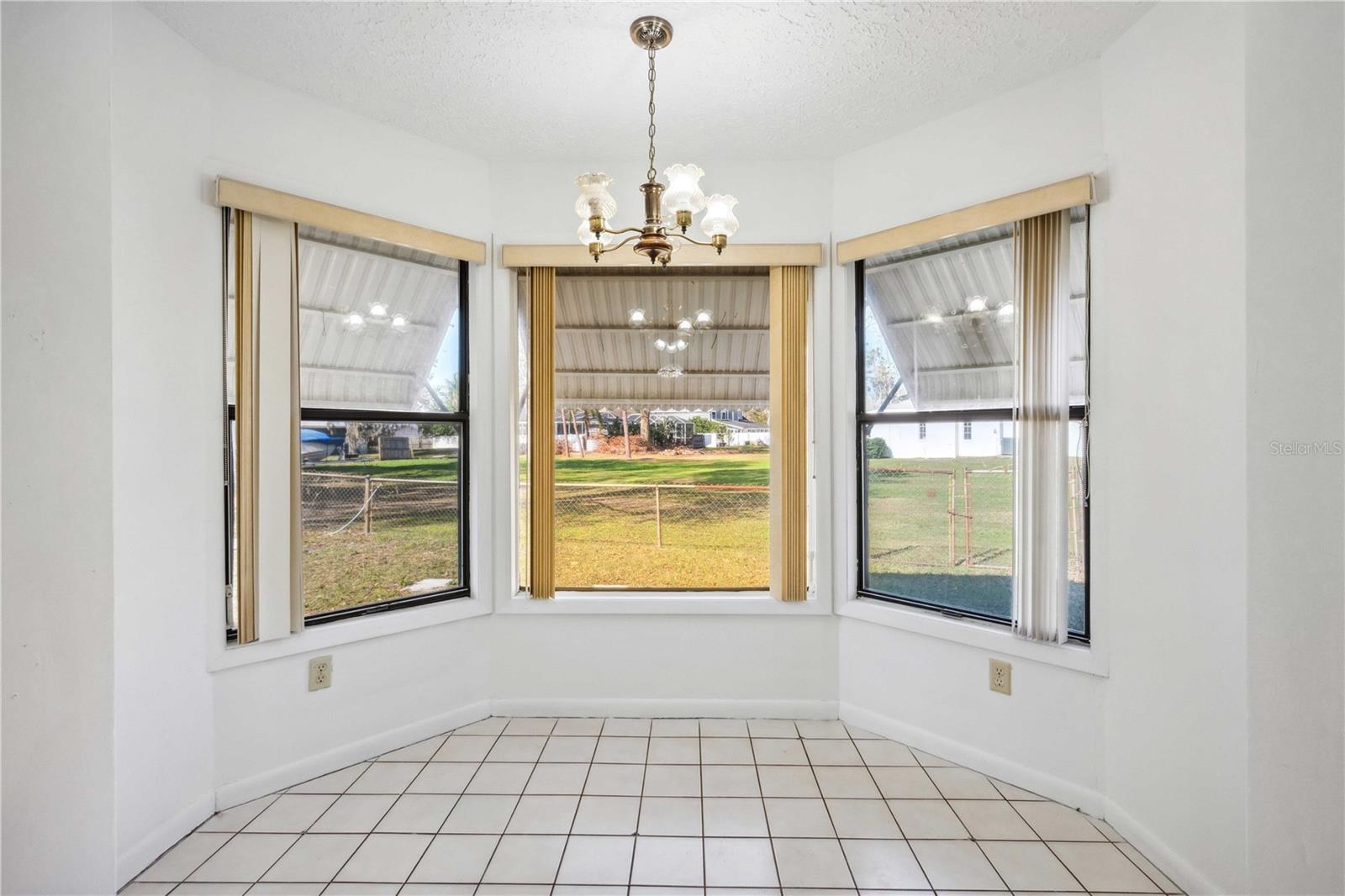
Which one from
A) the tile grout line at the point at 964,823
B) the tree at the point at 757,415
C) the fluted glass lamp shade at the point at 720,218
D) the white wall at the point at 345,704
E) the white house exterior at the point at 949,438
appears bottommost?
the tile grout line at the point at 964,823

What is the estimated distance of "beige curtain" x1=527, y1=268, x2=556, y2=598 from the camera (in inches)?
118

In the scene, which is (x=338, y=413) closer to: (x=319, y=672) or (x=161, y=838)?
(x=319, y=672)

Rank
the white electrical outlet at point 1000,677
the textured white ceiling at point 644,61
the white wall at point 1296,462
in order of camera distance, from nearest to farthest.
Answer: the white wall at point 1296,462 < the textured white ceiling at point 644,61 < the white electrical outlet at point 1000,677

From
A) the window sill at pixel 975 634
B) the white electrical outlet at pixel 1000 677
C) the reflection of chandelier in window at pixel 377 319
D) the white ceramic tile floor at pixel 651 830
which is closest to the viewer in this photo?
the white ceramic tile floor at pixel 651 830

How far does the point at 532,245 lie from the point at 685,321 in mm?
850

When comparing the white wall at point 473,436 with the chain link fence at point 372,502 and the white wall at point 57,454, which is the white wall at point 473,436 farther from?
the white wall at point 57,454

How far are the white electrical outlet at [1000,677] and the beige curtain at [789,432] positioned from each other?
34.1 inches

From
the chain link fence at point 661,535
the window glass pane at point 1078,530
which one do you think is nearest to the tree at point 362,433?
the chain link fence at point 661,535

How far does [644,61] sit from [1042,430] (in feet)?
6.81

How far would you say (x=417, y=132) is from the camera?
276 centimetres

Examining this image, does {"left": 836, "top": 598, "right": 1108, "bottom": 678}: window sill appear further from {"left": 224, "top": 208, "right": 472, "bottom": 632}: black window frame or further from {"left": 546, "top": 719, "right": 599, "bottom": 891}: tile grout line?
{"left": 224, "top": 208, "right": 472, "bottom": 632}: black window frame

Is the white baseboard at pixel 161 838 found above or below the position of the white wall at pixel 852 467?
below

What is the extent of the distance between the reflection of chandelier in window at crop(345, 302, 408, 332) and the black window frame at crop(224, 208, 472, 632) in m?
0.28

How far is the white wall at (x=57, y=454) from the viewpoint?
1.32 m
